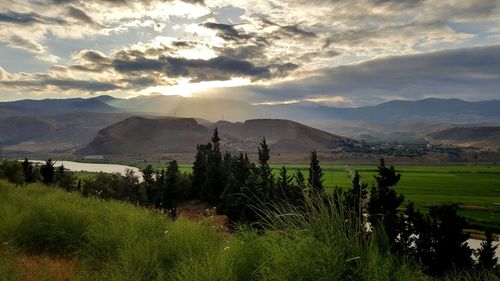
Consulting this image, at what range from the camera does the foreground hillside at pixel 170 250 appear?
6.46 metres

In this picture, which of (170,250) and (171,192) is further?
(171,192)

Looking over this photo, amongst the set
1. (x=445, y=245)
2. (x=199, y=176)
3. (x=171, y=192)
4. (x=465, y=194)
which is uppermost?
(x=199, y=176)

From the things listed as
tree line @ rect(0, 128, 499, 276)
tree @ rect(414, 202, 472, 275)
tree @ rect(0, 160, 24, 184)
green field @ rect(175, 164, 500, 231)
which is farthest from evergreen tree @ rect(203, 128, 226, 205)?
green field @ rect(175, 164, 500, 231)

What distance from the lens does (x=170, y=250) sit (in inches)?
Answer: 400

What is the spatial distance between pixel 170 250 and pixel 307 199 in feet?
14.7

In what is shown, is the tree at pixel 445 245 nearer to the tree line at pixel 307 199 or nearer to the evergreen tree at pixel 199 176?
the tree line at pixel 307 199

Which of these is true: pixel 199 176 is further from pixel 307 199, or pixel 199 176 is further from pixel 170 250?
pixel 307 199

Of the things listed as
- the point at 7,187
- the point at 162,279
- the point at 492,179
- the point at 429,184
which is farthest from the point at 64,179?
the point at 492,179

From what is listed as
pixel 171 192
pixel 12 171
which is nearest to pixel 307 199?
pixel 171 192

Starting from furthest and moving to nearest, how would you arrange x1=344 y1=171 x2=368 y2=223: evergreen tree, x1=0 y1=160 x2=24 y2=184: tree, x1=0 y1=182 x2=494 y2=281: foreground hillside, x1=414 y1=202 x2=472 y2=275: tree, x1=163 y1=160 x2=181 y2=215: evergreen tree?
x1=163 y1=160 x2=181 y2=215: evergreen tree < x1=0 y1=160 x2=24 y2=184: tree < x1=414 y1=202 x2=472 y2=275: tree < x1=344 y1=171 x2=368 y2=223: evergreen tree < x1=0 y1=182 x2=494 y2=281: foreground hillside

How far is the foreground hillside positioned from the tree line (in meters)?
0.60

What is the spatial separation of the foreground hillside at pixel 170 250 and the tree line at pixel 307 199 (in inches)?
23.5

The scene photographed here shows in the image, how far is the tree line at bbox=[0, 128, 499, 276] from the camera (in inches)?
430

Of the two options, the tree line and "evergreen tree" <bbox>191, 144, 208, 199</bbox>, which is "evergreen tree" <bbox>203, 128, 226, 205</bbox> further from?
"evergreen tree" <bbox>191, 144, 208, 199</bbox>
